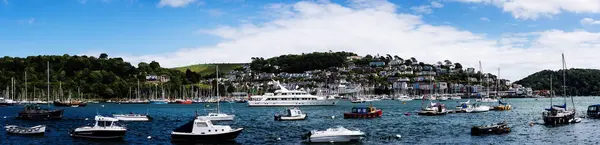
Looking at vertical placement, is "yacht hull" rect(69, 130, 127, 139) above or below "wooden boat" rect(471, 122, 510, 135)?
above

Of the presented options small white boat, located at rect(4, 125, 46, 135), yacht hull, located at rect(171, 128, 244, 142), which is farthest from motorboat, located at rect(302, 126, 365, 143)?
small white boat, located at rect(4, 125, 46, 135)

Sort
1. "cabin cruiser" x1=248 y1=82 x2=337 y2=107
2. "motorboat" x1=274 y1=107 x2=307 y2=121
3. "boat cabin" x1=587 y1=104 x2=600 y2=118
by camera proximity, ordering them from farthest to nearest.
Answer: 1. "cabin cruiser" x1=248 y1=82 x2=337 y2=107
2. "boat cabin" x1=587 y1=104 x2=600 y2=118
3. "motorboat" x1=274 y1=107 x2=307 y2=121

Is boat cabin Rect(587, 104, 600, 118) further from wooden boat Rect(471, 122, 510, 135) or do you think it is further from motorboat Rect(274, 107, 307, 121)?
motorboat Rect(274, 107, 307, 121)

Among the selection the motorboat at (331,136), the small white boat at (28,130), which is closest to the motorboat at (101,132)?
the small white boat at (28,130)

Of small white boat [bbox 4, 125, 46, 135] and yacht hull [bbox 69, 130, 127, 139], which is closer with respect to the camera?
yacht hull [bbox 69, 130, 127, 139]

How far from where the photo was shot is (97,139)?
53.8m

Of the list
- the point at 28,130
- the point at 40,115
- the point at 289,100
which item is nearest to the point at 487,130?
the point at 28,130

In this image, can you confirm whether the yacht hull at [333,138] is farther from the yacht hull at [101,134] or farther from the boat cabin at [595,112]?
the boat cabin at [595,112]

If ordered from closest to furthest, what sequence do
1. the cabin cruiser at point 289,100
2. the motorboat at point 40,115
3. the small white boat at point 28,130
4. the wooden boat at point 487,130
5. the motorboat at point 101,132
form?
the motorboat at point 101,132
the small white boat at point 28,130
the wooden boat at point 487,130
the motorboat at point 40,115
the cabin cruiser at point 289,100

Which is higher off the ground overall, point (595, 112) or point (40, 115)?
point (40, 115)

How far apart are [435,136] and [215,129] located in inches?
936

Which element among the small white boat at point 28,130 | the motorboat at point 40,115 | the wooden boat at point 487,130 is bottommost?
the wooden boat at point 487,130

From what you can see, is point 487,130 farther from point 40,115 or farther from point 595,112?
point 40,115

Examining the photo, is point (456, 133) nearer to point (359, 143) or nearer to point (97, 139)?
point (359, 143)
